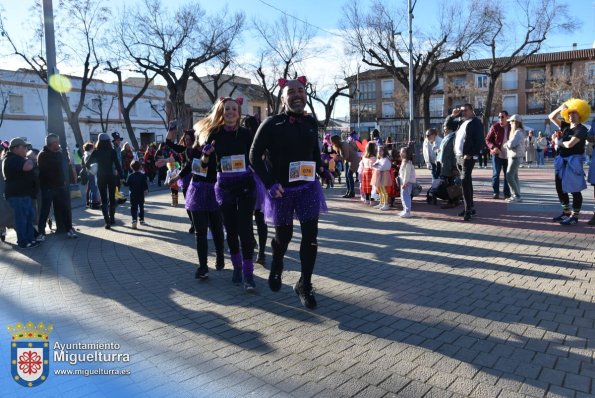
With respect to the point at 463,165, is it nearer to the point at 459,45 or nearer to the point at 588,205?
the point at 588,205

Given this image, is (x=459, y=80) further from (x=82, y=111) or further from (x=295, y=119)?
(x=295, y=119)

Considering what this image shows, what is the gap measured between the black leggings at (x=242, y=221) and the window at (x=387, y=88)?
2510 inches

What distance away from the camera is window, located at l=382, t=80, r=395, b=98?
214 ft

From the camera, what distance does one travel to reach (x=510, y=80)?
195 feet

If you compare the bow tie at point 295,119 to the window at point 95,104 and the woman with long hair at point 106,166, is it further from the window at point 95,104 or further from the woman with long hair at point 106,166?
the window at point 95,104

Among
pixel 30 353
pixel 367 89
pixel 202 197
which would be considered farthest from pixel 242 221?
pixel 367 89

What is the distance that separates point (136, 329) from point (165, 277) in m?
1.63

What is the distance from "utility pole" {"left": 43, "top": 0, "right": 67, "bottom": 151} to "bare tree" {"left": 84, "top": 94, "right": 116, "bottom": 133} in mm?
37642

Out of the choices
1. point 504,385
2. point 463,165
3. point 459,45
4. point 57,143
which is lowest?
point 504,385

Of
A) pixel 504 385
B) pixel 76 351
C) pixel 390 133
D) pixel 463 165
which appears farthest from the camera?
→ pixel 390 133

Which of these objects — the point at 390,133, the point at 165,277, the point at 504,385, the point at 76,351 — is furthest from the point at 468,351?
the point at 390,133

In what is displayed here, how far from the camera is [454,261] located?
5.75 meters

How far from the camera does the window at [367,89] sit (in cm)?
6675

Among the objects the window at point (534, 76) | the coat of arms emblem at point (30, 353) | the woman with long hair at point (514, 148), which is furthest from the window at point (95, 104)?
the window at point (534, 76)
